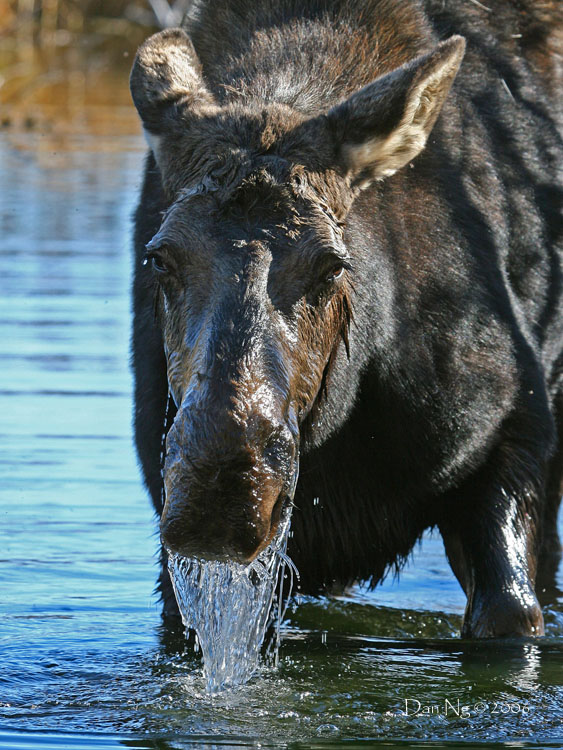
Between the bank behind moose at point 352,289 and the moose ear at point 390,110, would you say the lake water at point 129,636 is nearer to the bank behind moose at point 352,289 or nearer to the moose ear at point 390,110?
the bank behind moose at point 352,289

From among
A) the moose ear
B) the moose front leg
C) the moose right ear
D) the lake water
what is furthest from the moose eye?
the moose front leg

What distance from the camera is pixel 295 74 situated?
6426mm

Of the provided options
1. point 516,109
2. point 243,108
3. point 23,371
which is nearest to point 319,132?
point 243,108

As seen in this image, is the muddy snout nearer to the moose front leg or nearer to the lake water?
the lake water

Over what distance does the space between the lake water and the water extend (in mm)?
110

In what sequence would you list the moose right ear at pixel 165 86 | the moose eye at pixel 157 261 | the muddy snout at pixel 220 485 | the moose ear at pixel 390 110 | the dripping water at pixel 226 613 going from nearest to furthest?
the muddy snout at pixel 220 485 → the moose eye at pixel 157 261 → the moose ear at pixel 390 110 → the dripping water at pixel 226 613 → the moose right ear at pixel 165 86

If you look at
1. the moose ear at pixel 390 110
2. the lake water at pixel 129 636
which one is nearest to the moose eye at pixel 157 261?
the moose ear at pixel 390 110

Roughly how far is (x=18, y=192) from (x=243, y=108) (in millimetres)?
13024

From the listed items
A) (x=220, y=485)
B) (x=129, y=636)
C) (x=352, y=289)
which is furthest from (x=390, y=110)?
(x=129, y=636)

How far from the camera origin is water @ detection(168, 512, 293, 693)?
571cm

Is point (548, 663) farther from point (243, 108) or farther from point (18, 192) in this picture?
point (18, 192)

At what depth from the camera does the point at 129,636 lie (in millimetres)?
6695

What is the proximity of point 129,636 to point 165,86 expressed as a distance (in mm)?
2383

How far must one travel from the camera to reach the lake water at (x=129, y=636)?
5.47 meters
